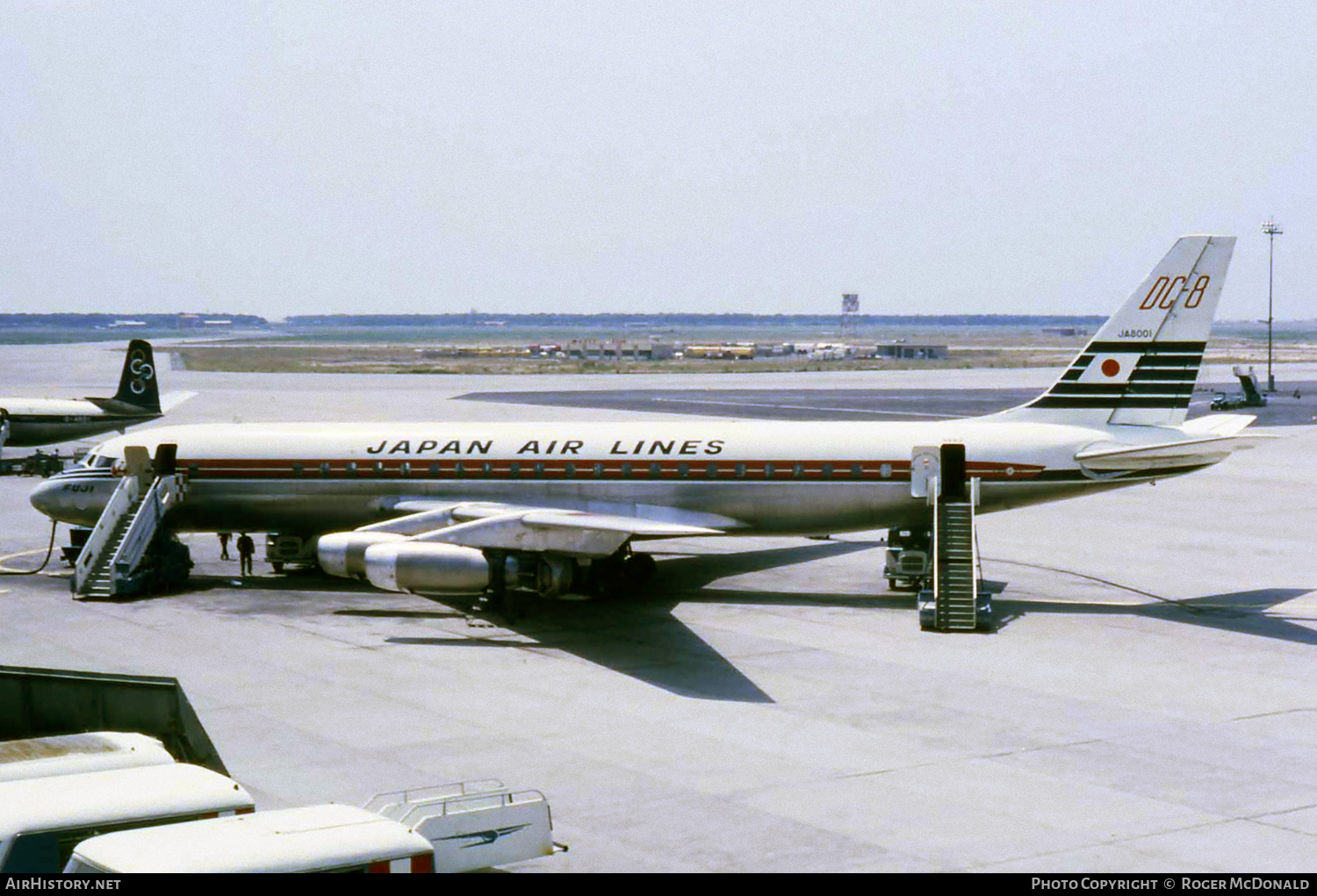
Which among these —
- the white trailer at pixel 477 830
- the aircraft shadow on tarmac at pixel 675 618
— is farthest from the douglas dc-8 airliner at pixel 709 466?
the white trailer at pixel 477 830

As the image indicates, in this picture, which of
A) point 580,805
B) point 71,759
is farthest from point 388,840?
point 580,805

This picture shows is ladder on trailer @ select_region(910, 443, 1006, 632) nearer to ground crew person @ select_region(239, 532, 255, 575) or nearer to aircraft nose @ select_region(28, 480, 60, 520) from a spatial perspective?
ground crew person @ select_region(239, 532, 255, 575)

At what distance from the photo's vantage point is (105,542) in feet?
134

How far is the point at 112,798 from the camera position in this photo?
16.1 m

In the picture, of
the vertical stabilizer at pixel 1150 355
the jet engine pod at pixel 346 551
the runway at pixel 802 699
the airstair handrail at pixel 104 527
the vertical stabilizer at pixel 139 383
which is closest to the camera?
the runway at pixel 802 699

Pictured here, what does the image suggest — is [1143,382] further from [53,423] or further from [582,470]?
[53,423]

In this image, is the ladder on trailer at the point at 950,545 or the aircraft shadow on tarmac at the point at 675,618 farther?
the ladder on trailer at the point at 950,545

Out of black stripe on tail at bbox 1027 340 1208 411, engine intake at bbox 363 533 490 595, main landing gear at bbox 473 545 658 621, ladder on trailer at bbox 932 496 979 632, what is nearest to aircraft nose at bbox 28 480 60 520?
engine intake at bbox 363 533 490 595

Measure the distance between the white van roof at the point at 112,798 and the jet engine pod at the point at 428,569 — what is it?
18.1 m

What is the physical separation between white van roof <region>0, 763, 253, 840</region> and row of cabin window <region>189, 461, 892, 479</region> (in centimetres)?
2365

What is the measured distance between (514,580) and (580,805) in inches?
598

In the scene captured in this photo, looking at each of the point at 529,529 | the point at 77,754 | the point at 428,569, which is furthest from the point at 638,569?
the point at 77,754

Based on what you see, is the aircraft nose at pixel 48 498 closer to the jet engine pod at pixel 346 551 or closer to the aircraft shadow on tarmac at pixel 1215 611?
the jet engine pod at pixel 346 551

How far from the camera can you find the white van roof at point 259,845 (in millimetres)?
13711
